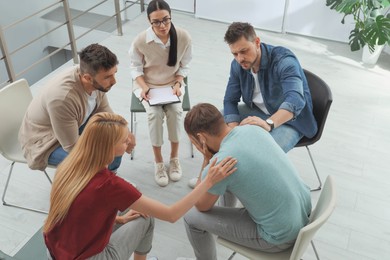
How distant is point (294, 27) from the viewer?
4848mm

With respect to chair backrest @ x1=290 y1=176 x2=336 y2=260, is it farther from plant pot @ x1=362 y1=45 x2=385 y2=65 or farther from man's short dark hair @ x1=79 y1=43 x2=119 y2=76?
plant pot @ x1=362 y1=45 x2=385 y2=65

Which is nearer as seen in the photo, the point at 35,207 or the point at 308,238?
the point at 308,238

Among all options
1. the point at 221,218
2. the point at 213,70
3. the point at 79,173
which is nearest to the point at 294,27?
the point at 213,70

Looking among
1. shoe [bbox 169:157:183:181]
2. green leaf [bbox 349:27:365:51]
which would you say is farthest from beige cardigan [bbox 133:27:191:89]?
green leaf [bbox 349:27:365:51]

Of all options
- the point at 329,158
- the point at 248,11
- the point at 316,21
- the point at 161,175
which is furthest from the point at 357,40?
the point at 161,175

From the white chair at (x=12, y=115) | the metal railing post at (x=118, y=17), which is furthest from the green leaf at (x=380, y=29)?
the white chair at (x=12, y=115)

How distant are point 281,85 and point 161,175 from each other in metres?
1.03

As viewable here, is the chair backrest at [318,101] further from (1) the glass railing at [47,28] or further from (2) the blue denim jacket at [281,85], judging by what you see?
(1) the glass railing at [47,28]

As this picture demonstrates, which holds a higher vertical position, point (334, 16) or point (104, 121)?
point (104, 121)

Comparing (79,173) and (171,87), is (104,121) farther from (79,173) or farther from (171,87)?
(171,87)

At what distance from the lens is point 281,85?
2.40 meters

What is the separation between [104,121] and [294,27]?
12.5 feet

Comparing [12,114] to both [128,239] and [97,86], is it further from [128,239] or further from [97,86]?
[128,239]

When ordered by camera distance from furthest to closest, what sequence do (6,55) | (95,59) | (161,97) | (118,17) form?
(118,17) < (6,55) < (161,97) < (95,59)
